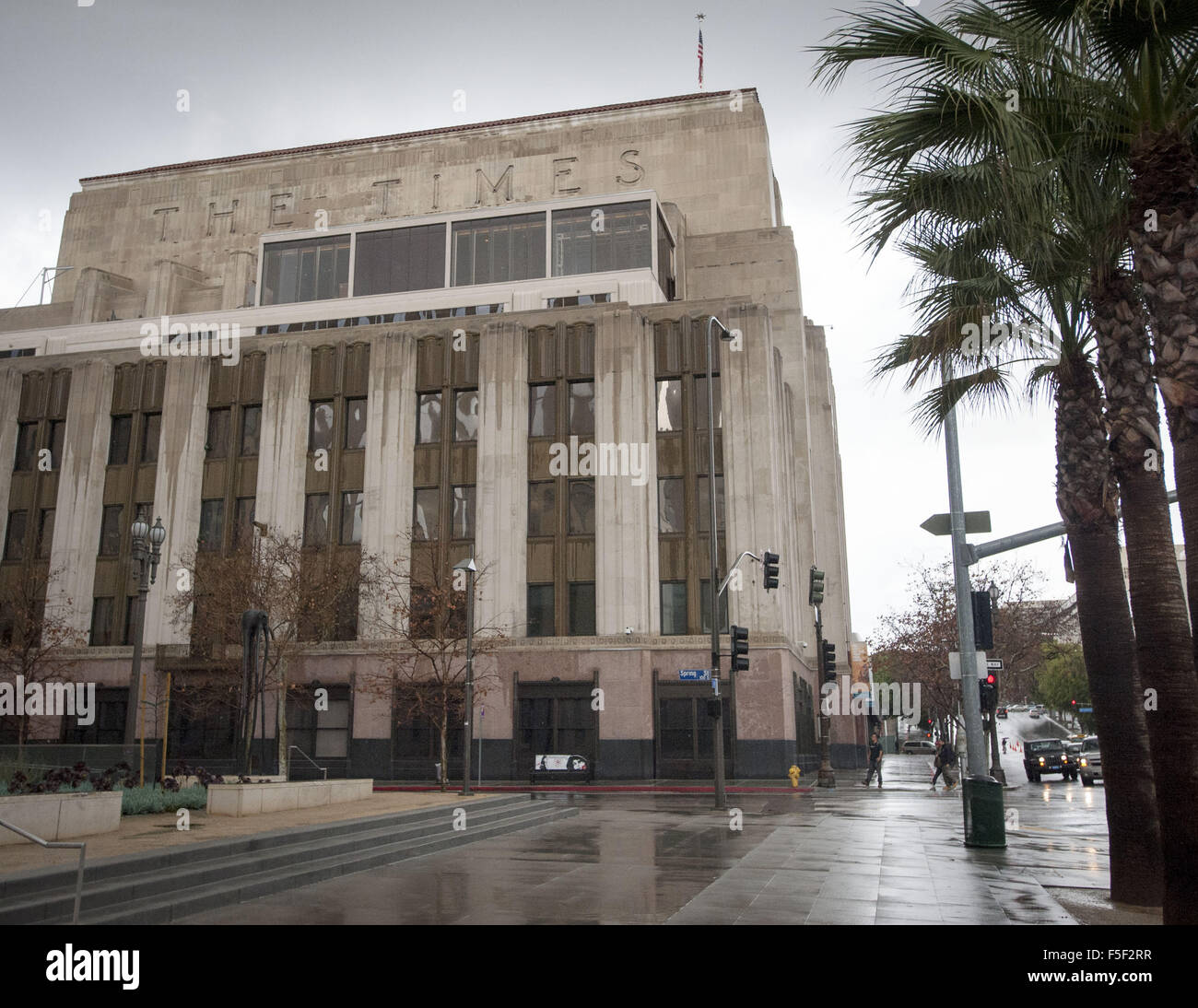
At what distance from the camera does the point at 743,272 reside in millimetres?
55125

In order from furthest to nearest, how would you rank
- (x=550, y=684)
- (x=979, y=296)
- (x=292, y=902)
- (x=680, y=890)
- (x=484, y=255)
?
(x=484, y=255)
(x=550, y=684)
(x=979, y=296)
(x=680, y=890)
(x=292, y=902)

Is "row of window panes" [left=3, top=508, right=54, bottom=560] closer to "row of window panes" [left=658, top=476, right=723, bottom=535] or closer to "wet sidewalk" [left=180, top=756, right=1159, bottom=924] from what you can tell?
"row of window panes" [left=658, top=476, right=723, bottom=535]

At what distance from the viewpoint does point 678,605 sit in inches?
1559

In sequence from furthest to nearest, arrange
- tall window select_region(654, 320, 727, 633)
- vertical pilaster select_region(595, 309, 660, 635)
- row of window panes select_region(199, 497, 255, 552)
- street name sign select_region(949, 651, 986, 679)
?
1. row of window panes select_region(199, 497, 255, 552)
2. tall window select_region(654, 320, 727, 633)
3. vertical pilaster select_region(595, 309, 660, 635)
4. street name sign select_region(949, 651, 986, 679)

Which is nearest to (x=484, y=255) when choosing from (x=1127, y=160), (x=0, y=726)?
(x=0, y=726)

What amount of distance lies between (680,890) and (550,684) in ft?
89.5

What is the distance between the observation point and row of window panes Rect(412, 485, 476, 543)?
1638 inches

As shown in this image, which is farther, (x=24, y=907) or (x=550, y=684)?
(x=550, y=684)

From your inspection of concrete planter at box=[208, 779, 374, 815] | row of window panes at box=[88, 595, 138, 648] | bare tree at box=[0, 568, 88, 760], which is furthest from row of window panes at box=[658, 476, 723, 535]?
bare tree at box=[0, 568, 88, 760]

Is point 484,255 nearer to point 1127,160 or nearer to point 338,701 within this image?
point 338,701

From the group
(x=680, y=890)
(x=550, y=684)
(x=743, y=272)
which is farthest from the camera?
(x=743, y=272)

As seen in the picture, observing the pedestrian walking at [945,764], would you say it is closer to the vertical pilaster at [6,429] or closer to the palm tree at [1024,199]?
the palm tree at [1024,199]

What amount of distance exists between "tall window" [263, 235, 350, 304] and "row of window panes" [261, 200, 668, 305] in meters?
0.05

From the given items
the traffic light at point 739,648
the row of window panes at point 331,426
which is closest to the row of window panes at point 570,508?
the row of window panes at point 331,426
